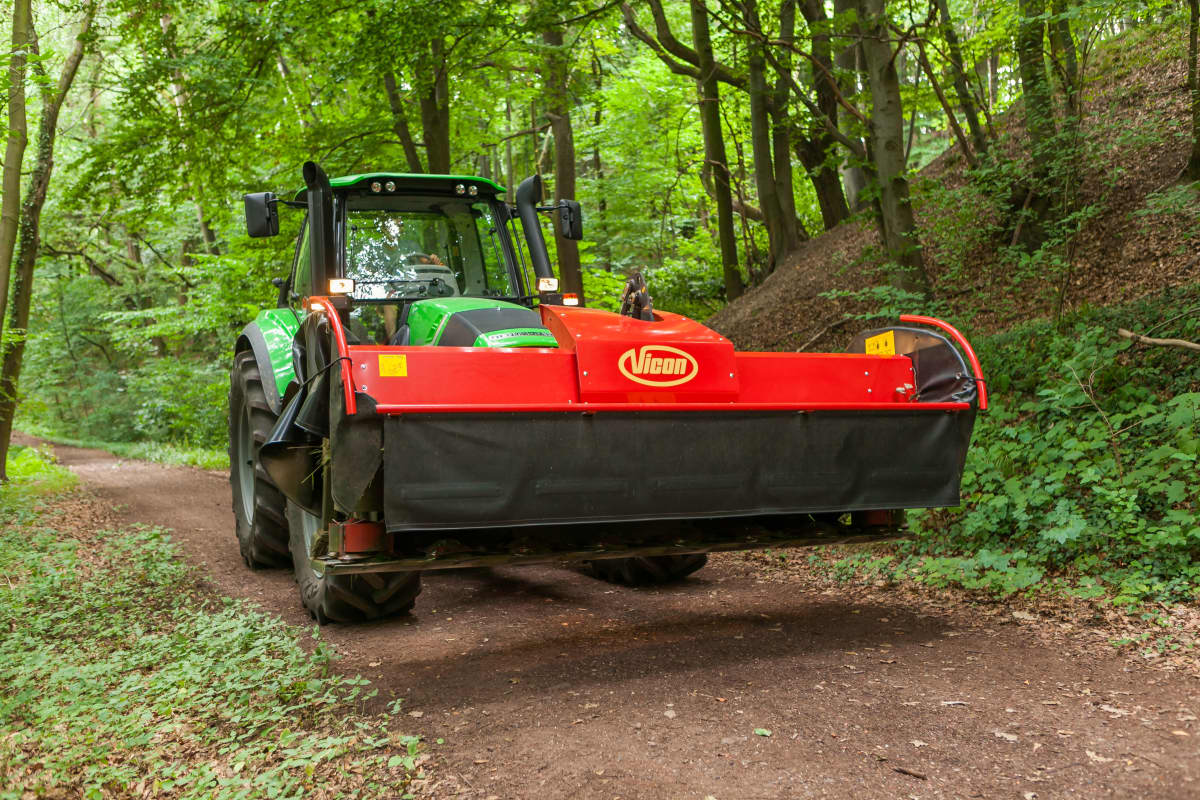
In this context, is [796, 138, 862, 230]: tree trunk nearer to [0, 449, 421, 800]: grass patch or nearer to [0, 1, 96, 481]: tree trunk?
[0, 1, 96, 481]: tree trunk

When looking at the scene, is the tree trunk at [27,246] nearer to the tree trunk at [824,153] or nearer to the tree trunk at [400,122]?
the tree trunk at [400,122]

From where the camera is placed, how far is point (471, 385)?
13.1 feet

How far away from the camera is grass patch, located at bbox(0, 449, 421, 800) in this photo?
3008 millimetres

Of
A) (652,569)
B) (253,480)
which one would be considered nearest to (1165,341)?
(652,569)

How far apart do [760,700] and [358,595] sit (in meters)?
2.24

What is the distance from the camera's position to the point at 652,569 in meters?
5.91

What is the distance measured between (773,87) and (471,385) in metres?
11.3

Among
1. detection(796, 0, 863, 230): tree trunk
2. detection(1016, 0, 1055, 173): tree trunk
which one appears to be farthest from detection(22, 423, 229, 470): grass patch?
detection(1016, 0, 1055, 173): tree trunk

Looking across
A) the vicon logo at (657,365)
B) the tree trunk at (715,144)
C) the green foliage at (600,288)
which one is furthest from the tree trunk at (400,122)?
the vicon logo at (657,365)

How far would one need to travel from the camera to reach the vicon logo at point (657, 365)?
425 cm

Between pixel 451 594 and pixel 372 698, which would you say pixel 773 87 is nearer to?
pixel 451 594

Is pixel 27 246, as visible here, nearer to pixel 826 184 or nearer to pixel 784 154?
pixel 784 154

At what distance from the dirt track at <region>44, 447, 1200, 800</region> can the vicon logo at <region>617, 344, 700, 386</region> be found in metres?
1.31

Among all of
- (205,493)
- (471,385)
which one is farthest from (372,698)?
(205,493)
